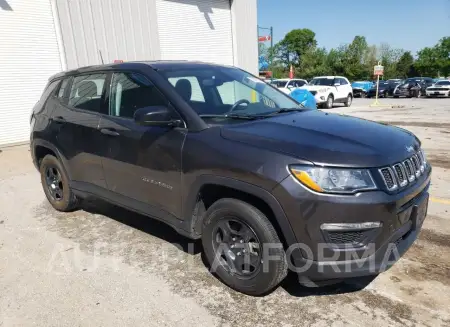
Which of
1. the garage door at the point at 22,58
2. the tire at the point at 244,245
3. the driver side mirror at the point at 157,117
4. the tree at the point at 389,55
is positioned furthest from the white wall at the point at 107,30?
the tree at the point at 389,55

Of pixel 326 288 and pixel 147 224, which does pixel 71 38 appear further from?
pixel 326 288

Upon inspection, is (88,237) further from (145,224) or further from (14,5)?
(14,5)

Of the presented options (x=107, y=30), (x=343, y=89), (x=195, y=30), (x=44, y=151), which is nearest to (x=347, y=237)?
(x=44, y=151)

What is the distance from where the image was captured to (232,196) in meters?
2.71

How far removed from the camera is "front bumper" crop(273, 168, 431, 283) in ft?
7.30

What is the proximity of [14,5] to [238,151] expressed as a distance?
10184mm

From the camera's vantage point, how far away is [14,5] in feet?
32.4

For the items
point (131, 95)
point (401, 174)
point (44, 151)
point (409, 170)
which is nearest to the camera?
point (401, 174)

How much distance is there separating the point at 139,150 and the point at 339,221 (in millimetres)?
1787

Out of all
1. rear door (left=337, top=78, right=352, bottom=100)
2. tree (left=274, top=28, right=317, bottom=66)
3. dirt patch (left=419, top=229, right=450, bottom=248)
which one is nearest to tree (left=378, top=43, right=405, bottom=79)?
tree (left=274, top=28, right=317, bottom=66)

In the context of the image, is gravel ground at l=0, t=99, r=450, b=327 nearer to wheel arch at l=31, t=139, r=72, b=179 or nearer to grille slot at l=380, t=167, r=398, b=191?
wheel arch at l=31, t=139, r=72, b=179

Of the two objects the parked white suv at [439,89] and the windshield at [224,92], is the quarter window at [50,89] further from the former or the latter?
the parked white suv at [439,89]

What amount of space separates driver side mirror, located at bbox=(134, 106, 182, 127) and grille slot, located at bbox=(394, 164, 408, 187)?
160 cm

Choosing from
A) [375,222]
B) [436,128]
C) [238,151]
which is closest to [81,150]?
[238,151]
